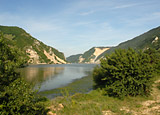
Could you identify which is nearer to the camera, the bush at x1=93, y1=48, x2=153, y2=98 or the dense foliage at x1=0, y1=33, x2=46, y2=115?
the dense foliage at x1=0, y1=33, x2=46, y2=115

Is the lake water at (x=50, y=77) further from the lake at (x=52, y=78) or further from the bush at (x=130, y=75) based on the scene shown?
the bush at (x=130, y=75)

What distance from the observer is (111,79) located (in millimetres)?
21375

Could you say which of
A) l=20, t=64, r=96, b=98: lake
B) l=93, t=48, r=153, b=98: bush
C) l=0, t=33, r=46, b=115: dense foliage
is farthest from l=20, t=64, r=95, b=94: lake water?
l=93, t=48, r=153, b=98: bush

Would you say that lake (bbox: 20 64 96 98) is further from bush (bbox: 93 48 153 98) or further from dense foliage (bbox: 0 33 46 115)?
bush (bbox: 93 48 153 98)

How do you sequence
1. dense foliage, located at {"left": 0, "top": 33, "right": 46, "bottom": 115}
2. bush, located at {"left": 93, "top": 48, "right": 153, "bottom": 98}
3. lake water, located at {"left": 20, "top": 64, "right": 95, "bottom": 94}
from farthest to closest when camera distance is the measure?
lake water, located at {"left": 20, "top": 64, "right": 95, "bottom": 94}, bush, located at {"left": 93, "top": 48, "right": 153, "bottom": 98}, dense foliage, located at {"left": 0, "top": 33, "right": 46, "bottom": 115}

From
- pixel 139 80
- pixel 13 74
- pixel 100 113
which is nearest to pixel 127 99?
pixel 139 80

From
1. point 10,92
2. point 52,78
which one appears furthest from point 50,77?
point 10,92

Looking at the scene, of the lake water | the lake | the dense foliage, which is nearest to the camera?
the dense foliage

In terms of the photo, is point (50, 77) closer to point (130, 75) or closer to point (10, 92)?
point (130, 75)

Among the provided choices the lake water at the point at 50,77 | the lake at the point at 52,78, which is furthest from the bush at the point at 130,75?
the lake water at the point at 50,77

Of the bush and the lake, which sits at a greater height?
the bush

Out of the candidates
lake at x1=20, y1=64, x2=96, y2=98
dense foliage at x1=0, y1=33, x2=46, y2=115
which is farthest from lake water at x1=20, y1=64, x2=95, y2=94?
dense foliage at x1=0, y1=33, x2=46, y2=115

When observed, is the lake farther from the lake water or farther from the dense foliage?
the dense foliage

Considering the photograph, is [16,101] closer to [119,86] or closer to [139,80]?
[119,86]
